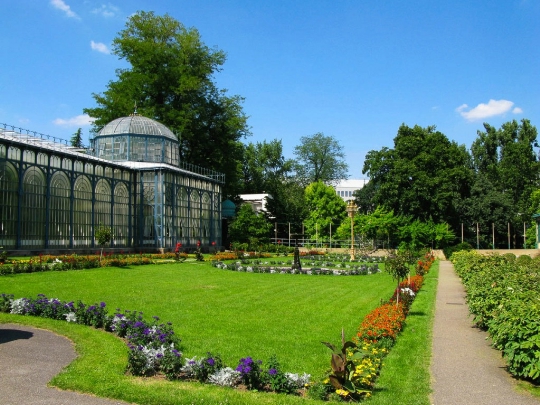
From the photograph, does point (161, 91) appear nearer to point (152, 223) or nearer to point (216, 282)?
point (152, 223)

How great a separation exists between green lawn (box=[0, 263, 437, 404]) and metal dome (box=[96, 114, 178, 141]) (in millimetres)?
22863

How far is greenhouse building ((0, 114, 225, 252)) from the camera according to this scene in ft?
98.9

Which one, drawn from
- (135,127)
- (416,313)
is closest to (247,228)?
(135,127)

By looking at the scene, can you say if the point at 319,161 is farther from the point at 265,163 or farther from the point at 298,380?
the point at 298,380

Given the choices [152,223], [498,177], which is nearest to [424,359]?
[152,223]

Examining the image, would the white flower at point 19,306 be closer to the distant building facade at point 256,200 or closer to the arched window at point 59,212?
the arched window at point 59,212

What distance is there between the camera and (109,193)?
3853 centimetres

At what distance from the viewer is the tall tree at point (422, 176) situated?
53281 millimetres

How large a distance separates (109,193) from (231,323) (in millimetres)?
28876

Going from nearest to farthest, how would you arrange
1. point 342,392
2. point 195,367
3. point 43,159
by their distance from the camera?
point 342,392
point 195,367
point 43,159

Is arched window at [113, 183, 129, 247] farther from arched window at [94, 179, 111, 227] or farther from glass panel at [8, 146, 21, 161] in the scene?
glass panel at [8, 146, 21, 161]

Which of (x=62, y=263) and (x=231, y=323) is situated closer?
(x=231, y=323)

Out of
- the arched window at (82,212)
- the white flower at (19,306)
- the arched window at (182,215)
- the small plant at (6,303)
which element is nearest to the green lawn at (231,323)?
the white flower at (19,306)

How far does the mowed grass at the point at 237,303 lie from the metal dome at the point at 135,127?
2111 cm
